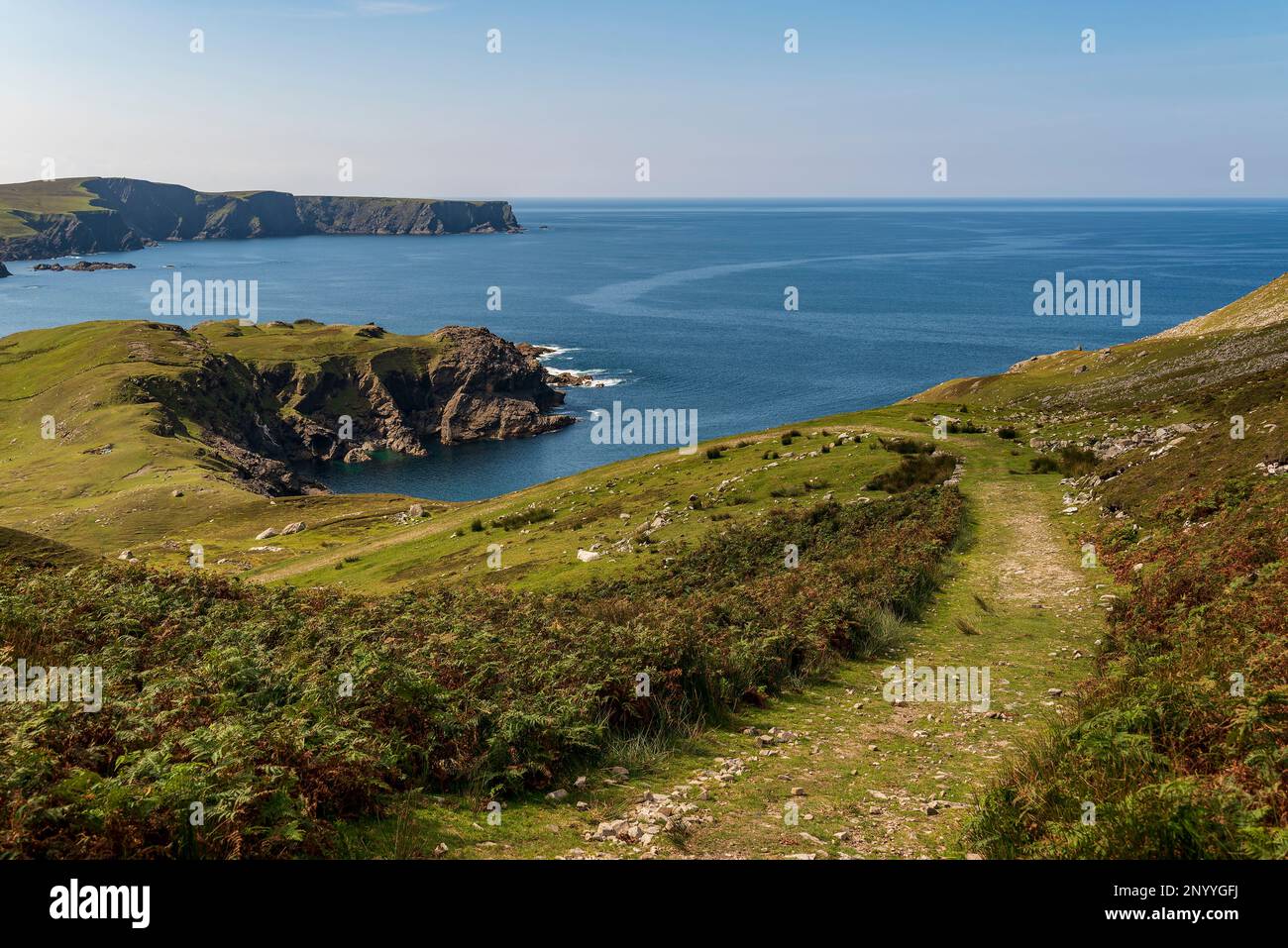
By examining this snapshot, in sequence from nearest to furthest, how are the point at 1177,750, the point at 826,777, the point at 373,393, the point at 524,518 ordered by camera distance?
the point at 1177,750 < the point at 826,777 < the point at 524,518 < the point at 373,393

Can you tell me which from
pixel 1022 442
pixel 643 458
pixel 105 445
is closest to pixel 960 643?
pixel 1022 442

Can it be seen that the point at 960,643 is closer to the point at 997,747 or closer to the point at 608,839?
the point at 997,747

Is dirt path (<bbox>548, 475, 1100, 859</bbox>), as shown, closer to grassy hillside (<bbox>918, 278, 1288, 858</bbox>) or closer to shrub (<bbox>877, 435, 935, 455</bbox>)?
grassy hillside (<bbox>918, 278, 1288, 858</bbox>)

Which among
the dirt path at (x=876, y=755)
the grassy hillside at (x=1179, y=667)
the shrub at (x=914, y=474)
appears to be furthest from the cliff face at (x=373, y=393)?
the dirt path at (x=876, y=755)

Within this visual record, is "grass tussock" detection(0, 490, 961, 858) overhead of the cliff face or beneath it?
beneath

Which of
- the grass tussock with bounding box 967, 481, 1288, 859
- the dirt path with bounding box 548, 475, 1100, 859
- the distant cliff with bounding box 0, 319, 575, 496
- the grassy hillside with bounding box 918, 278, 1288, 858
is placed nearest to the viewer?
the grass tussock with bounding box 967, 481, 1288, 859

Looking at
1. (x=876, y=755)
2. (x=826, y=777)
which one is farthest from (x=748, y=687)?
(x=826, y=777)

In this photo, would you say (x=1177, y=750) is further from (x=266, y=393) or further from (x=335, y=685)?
(x=266, y=393)

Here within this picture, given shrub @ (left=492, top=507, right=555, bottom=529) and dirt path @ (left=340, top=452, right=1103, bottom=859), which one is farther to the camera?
shrub @ (left=492, top=507, right=555, bottom=529)

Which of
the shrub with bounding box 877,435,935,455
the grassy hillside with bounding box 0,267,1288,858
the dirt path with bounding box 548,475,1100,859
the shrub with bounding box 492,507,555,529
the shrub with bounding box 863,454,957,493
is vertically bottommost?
the shrub with bounding box 492,507,555,529

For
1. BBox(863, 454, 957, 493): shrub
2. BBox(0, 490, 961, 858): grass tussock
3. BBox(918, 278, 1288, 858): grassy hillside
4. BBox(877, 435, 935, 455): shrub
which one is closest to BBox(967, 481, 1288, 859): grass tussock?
BBox(918, 278, 1288, 858): grassy hillside
